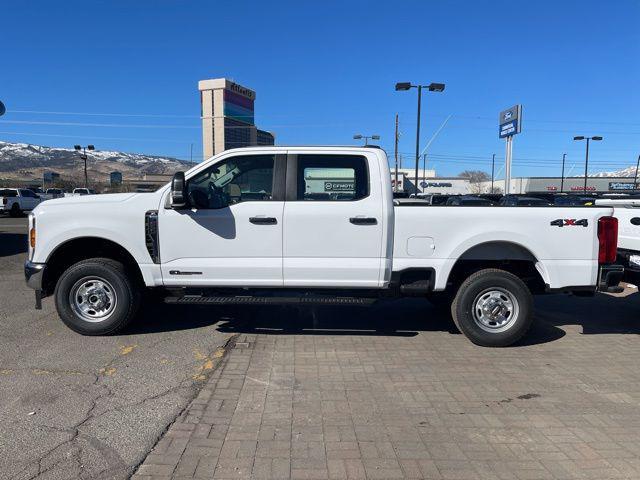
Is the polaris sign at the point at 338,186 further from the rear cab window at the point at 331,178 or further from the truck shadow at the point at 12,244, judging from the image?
the truck shadow at the point at 12,244

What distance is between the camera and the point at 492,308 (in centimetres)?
570

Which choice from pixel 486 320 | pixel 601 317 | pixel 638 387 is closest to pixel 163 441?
pixel 486 320

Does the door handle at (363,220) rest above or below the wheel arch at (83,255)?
above

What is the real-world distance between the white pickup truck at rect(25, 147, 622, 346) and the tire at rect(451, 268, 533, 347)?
13 mm

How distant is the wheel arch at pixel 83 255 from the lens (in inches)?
230

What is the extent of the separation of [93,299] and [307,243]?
2538 millimetres

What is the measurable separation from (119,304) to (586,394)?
15.7ft

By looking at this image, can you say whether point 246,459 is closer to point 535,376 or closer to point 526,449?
point 526,449

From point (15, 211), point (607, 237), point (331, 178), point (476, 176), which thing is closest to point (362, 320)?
point (331, 178)

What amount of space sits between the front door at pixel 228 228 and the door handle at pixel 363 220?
0.79 meters

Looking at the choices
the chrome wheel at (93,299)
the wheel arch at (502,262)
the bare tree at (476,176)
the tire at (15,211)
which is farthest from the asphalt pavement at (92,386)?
the bare tree at (476,176)

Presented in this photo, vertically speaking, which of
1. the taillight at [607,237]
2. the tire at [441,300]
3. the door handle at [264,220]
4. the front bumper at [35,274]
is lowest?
the tire at [441,300]

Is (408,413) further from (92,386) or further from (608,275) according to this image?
(608,275)

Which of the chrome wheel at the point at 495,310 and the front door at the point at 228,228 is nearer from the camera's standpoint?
the front door at the point at 228,228
